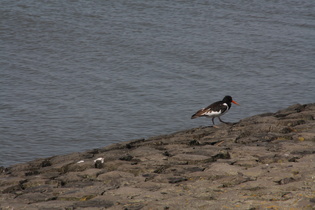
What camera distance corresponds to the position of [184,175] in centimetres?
718

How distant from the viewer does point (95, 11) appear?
932 inches

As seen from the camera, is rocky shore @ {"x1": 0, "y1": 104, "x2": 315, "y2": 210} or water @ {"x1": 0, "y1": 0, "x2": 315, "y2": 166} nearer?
rocky shore @ {"x1": 0, "y1": 104, "x2": 315, "y2": 210}

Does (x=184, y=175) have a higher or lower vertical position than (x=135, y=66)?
higher

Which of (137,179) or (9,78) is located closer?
(137,179)

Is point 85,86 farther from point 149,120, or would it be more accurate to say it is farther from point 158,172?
point 158,172

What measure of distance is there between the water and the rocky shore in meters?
3.17

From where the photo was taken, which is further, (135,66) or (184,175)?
(135,66)

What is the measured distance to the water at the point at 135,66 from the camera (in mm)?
13008

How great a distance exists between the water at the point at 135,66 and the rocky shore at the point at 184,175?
125 inches

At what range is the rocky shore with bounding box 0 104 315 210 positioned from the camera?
6.05 meters

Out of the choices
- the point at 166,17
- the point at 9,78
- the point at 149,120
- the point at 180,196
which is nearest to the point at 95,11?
the point at 166,17

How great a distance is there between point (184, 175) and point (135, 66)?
407 inches

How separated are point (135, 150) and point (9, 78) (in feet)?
26.3

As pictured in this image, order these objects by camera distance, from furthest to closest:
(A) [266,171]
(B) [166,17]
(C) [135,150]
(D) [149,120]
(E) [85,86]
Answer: (B) [166,17] < (E) [85,86] < (D) [149,120] < (C) [135,150] < (A) [266,171]
